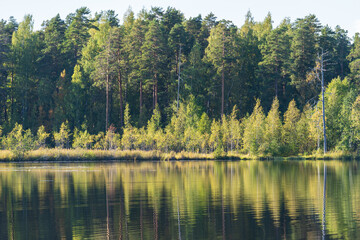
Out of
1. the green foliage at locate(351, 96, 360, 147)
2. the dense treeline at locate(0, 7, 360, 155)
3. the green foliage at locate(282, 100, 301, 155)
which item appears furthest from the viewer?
the dense treeline at locate(0, 7, 360, 155)

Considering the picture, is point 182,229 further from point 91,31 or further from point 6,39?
point 91,31

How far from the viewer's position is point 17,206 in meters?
26.0

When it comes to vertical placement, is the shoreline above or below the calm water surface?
above

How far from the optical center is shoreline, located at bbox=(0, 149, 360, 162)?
229ft

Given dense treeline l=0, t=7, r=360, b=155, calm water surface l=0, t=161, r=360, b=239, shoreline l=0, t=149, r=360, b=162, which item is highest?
dense treeline l=0, t=7, r=360, b=155

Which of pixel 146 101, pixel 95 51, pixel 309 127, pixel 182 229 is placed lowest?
pixel 182 229

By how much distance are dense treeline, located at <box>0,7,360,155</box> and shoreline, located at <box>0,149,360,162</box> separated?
377 cm

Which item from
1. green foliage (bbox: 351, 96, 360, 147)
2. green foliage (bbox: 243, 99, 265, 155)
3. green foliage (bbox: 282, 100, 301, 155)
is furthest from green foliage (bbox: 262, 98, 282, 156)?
green foliage (bbox: 351, 96, 360, 147)

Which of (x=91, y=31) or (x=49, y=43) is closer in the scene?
(x=49, y=43)

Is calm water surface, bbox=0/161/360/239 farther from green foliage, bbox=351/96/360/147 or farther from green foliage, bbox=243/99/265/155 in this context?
green foliage, bbox=351/96/360/147

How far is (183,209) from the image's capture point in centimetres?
2398

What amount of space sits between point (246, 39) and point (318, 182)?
227 ft

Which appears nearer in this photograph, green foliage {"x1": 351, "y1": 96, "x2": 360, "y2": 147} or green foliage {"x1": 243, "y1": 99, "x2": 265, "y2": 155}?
green foliage {"x1": 351, "y1": 96, "x2": 360, "y2": 147}

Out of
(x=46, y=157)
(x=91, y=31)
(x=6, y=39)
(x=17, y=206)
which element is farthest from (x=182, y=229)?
(x=91, y=31)
